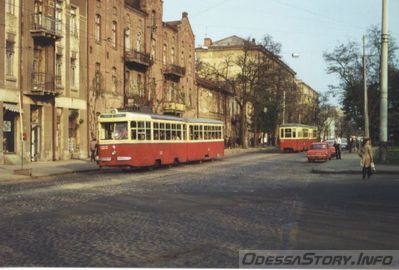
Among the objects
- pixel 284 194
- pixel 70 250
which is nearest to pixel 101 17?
pixel 284 194

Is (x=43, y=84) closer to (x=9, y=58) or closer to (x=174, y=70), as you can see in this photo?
(x=9, y=58)

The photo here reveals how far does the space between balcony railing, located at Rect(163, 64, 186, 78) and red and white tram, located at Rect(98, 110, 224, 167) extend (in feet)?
77.3

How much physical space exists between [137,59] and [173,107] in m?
8.22

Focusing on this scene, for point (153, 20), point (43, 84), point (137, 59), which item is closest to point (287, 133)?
point (153, 20)

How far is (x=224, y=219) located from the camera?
39.0ft

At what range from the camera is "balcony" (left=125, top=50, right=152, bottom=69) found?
4904cm

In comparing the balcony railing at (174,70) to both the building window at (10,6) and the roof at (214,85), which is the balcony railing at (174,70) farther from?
the building window at (10,6)

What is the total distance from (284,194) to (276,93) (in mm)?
59480

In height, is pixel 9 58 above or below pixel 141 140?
above

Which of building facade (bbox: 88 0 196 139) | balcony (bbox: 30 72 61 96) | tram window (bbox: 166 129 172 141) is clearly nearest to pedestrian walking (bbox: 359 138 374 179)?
tram window (bbox: 166 129 172 141)

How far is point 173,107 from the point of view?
56406 mm

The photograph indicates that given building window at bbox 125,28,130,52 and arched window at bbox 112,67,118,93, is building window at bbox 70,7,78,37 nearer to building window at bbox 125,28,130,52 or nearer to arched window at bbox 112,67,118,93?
arched window at bbox 112,67,118,93

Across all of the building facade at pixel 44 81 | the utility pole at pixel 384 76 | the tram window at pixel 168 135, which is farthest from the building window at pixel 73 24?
the utility pole at pixel 384 76

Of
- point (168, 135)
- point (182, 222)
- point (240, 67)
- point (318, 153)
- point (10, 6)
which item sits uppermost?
point (240, 67)
